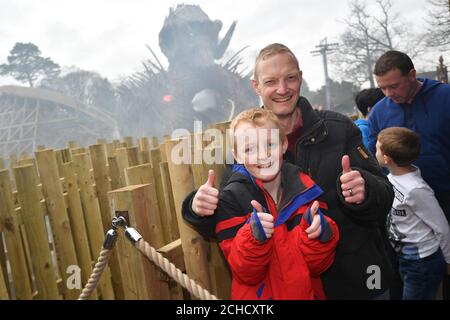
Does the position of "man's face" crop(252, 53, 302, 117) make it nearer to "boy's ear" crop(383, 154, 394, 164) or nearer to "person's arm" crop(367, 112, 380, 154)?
"boy's ear" crop(383, 154, 394, 164)

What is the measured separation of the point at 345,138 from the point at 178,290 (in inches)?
40.6

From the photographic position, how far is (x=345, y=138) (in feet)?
5.00

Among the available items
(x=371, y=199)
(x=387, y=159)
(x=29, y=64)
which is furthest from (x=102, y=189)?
(x=29, y=64)

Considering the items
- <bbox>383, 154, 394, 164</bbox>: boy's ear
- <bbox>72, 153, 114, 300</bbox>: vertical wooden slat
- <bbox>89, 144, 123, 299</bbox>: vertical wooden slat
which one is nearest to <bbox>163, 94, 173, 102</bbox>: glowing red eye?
<bbox>89, 144, 123, 299</bbox>: vertical wooden slat

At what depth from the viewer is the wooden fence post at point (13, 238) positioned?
7.41ft

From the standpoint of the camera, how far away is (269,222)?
113 centimetres

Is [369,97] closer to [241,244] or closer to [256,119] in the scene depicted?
[256,119]

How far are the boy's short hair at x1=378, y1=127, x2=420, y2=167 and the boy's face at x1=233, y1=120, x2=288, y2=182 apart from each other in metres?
1.27

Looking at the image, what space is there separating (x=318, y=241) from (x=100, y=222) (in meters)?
2.18

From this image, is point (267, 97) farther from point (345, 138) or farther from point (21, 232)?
point (21, 232)

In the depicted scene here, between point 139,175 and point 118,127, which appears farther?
point 118,127

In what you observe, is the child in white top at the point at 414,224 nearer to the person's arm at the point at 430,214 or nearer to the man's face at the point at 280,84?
the person's arm at the point at 430,214
